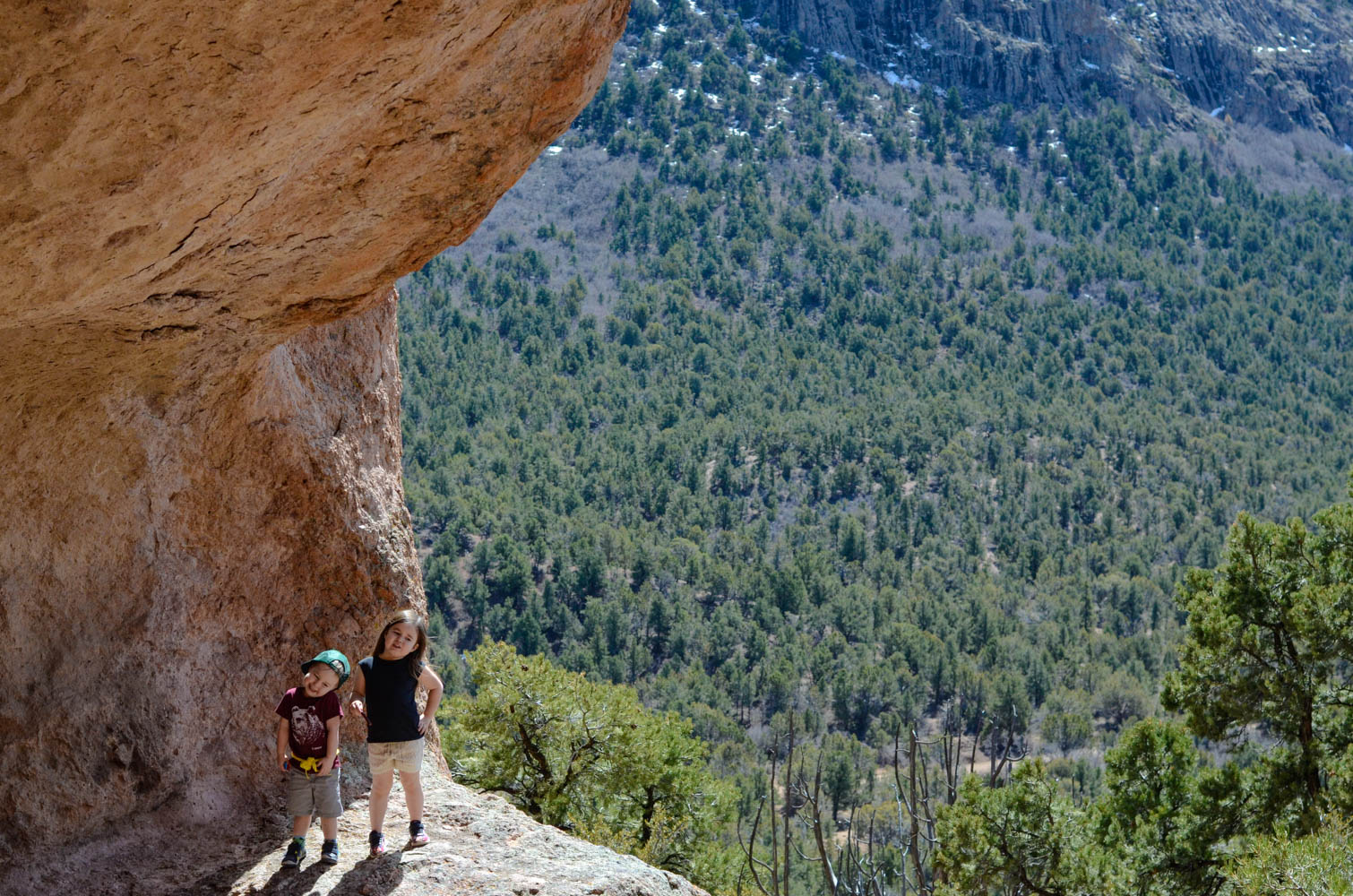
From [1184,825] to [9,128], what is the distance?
53.8ft

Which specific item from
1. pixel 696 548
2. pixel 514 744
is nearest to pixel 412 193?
pixel 514 744

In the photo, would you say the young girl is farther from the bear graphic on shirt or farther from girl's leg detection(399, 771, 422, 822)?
the bear graphic on shirt

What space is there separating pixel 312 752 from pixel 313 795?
0.29 meters

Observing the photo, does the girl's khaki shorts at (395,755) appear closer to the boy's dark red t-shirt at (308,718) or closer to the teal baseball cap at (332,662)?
the boy's dark red t-shirt at (308,718)

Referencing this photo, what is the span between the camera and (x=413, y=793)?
340 inches

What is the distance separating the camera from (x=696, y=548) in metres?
137

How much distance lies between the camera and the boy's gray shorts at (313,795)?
8297 mm

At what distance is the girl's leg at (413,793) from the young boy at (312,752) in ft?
1.55

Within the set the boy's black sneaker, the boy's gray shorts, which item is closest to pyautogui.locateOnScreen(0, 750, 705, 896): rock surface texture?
the boy's black sneaker

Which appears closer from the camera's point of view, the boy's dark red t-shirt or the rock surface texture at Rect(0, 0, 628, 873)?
the rock surface texture at Rect(0, 0, 628, 873)

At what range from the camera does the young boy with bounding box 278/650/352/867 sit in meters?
8.24

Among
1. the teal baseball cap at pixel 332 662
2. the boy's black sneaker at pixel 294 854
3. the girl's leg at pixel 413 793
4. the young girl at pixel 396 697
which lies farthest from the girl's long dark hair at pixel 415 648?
the boy's black sneaker at pixel 294 854

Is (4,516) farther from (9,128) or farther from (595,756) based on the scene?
(595,756)

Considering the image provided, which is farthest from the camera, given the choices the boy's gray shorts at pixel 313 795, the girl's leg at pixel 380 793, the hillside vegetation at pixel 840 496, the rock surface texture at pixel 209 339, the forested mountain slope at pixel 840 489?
the forested mountain slope at pixel 840 489
